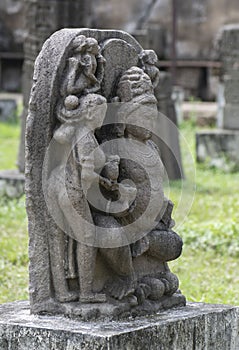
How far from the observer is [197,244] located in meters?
8.52

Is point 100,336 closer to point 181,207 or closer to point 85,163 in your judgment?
point 85,163

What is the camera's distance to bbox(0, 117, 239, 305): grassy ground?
6.76 meters

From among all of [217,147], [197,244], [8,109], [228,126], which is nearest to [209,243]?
[197,244]

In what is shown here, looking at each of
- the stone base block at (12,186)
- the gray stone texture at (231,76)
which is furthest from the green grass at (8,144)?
the gray stone texture at (231,76)

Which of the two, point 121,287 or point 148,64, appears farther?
point 148,64

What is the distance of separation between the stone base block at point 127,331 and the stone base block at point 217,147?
8.31 m

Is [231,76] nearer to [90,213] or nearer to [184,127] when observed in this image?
[184,127]

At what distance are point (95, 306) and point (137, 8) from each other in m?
19.4

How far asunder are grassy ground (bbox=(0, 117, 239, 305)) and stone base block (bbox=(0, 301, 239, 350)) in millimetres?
664

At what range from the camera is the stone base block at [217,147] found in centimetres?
1334

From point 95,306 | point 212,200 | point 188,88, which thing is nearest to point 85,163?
point 95,306

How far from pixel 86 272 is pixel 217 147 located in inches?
351

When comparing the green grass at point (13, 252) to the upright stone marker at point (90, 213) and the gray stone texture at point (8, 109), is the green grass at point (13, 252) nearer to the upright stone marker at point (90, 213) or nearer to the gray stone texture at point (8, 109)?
the upright stone marker at point (90, 213)

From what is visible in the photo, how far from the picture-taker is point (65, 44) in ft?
15.6
